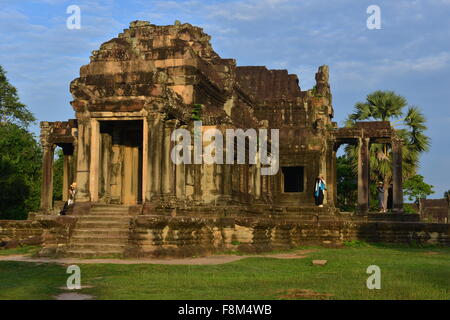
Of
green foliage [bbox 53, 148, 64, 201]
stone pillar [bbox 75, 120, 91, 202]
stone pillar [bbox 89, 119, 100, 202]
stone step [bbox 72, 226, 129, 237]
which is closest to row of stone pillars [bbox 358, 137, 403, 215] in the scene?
stone pillar [bbox 89, 119, 100, 202]

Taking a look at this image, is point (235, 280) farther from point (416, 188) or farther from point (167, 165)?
point (416, 188)

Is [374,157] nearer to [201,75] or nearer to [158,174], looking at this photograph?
[201,75]

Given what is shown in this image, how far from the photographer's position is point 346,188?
4512cm

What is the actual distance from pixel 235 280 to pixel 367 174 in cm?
2089

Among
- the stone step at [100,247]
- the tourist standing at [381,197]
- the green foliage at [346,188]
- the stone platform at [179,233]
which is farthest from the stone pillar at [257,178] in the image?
the green foliage at [346,188]

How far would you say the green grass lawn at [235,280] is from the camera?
447 inches

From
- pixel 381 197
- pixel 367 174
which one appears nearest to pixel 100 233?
pixel 367 174

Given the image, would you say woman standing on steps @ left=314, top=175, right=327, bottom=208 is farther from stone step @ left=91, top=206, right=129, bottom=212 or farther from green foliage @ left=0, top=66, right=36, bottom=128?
green foliage @ left=0, top=66, right=36, bottom=128

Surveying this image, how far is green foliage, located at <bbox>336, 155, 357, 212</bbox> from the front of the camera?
45031 millimetres

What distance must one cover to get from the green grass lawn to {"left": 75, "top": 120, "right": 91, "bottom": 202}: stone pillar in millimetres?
4250

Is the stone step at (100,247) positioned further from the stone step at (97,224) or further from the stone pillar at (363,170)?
the stone pillar at (363,170)

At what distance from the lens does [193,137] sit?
23172 millimetres

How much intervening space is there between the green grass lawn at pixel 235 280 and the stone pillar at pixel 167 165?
4.12 m
